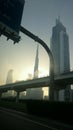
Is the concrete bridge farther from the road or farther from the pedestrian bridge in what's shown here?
the road

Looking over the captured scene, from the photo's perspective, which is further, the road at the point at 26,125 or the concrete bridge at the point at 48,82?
the concrete bridge at the point at 48,82

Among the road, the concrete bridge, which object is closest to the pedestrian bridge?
the concrete bridge

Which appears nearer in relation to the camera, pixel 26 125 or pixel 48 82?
pixel 26 125

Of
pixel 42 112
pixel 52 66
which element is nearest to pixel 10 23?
pixel 52 66

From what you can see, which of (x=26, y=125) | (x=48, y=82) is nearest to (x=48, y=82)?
(x=48, y=82)

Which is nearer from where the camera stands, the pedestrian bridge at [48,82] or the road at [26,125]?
the road at [26,125]

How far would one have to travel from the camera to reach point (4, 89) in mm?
85812

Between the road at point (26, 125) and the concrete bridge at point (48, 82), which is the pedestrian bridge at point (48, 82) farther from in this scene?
the road at point (26, 125)

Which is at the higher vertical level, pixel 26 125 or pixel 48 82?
pixel 48 82

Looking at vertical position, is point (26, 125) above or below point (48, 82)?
below

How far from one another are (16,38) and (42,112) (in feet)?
29.4

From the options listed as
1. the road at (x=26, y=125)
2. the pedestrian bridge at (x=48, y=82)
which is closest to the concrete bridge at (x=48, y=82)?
the pedestrian bridge at (x=48, y=82)

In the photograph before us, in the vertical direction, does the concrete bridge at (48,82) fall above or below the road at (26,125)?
A: above

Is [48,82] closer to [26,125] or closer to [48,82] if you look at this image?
[48,82]
